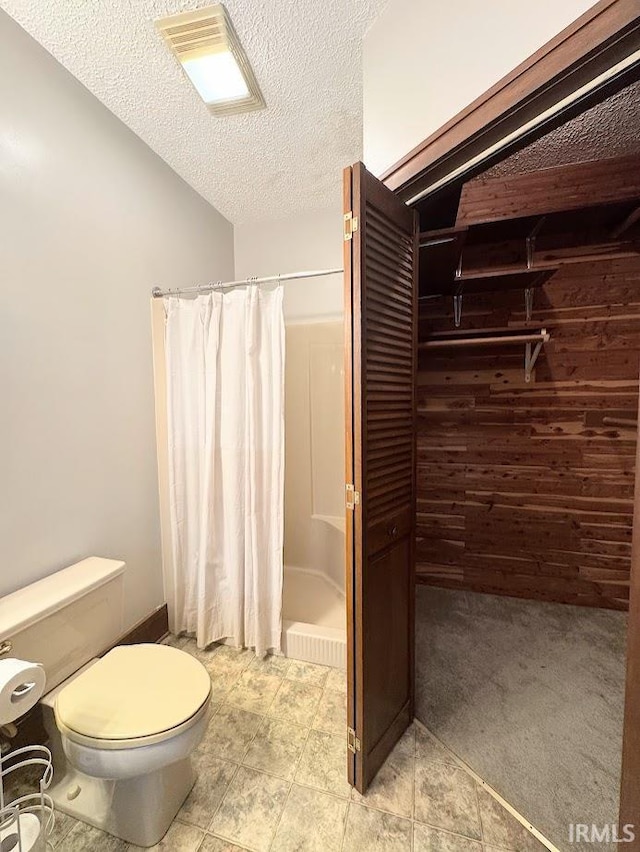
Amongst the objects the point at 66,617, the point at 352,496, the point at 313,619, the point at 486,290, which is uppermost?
the point at 486,290

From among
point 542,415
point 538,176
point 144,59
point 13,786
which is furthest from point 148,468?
point 538,176

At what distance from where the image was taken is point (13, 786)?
1216 mm

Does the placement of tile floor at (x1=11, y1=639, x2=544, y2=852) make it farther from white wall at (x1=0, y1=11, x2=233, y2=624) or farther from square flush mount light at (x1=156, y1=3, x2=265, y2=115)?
square flush mount light at (x1=156, y1=3, x2=265, y2=115)

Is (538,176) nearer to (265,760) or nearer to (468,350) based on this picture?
(468,350)

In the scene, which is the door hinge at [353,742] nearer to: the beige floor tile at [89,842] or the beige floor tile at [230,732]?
the beige floor tile at [230,732]

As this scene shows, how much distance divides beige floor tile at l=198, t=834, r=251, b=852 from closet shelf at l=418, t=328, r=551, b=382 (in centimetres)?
215

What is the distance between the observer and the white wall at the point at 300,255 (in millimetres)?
2436

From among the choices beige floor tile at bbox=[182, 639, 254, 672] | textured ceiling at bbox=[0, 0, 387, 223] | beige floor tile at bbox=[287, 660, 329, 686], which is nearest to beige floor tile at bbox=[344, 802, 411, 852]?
beige floor tile at bbox=[287, 660, 329, 686]

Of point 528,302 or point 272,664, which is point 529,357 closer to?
point 528,302

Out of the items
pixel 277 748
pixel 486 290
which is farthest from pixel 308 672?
→ pixel 486 290

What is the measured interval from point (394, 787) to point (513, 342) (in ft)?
7.00

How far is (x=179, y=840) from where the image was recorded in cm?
109

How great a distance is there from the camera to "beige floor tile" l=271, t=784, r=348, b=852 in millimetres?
1063

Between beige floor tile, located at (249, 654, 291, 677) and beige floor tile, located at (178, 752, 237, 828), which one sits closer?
beige floor tile, located at (178, 752, 237, 828)
